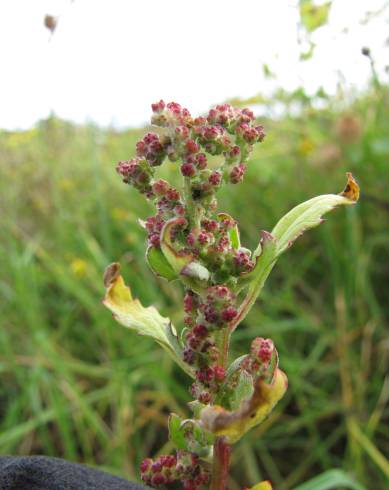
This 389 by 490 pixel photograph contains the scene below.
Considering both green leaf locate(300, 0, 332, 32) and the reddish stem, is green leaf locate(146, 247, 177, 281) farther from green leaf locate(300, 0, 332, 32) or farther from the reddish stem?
green leaf locate(300, 0, 332, 32)

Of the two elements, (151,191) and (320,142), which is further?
(320,142)

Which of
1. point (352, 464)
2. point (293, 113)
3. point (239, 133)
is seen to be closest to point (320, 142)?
point (293, 113)

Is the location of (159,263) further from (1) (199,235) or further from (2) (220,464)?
(2) (220,464)

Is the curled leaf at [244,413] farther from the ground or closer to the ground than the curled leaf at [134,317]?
closer to the ground

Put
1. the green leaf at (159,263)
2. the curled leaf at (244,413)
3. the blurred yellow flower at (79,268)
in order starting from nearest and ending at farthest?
the curled leaf at (244,413) < the green leaf at (159,263) < the blurred yellow flower at (79,268)

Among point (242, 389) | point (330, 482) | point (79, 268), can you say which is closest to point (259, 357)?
point (242, 389)

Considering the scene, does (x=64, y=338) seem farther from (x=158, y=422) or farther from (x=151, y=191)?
(x=151, y=191)

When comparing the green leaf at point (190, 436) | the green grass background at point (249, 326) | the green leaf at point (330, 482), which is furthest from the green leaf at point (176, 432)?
the green grass background at point (249, 326)

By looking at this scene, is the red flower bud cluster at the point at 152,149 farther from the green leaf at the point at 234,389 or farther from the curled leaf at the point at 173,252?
the green leaf at the point at 234,389
